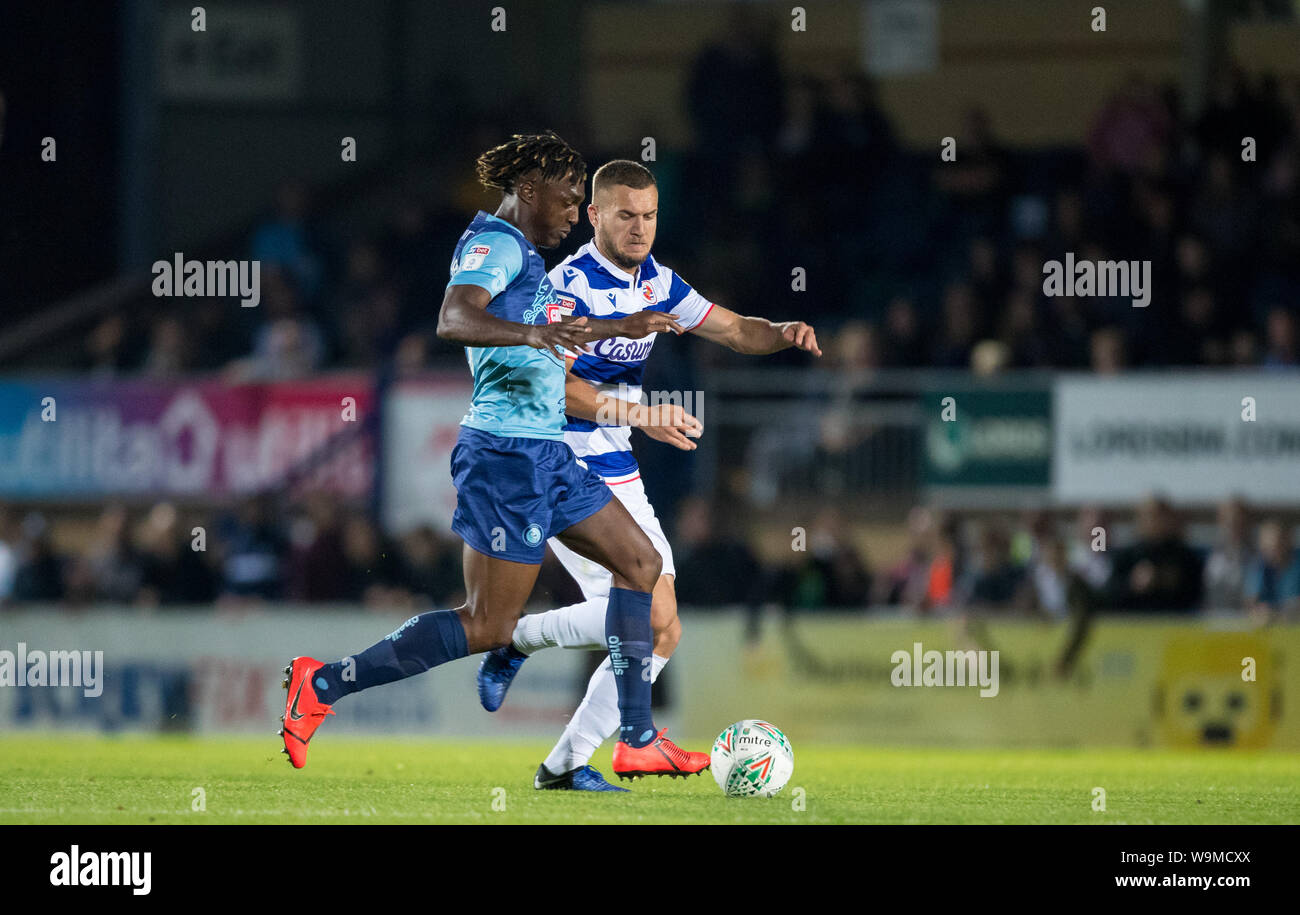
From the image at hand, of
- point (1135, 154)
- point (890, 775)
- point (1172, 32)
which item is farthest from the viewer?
point (1172, 32)

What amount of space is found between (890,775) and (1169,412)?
6750mm

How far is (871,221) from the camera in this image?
1873 centimetres

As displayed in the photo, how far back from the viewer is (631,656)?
777cm

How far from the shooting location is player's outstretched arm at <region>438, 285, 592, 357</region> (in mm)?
7090

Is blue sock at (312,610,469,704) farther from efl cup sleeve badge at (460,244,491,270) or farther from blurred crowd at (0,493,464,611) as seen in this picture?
blurred crowd at (0,493,464,611)

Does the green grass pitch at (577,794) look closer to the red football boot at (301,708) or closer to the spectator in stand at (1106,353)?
the red football boot at (301,708)

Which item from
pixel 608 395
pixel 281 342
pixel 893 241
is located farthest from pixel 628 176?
pixel 893 241

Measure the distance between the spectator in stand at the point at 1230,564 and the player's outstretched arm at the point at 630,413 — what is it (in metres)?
7.48

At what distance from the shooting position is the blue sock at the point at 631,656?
7.75 m

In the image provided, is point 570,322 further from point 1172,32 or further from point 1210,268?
point 1172,32

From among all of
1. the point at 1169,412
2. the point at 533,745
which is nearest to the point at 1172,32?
the point at 1169,412

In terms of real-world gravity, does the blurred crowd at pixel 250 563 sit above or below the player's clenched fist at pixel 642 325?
below

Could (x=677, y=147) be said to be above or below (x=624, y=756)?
above

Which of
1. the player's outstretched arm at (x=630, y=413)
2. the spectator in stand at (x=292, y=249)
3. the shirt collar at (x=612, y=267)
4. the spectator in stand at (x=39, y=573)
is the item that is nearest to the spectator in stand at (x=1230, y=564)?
the player's outstretched arm at (x=630, y=413)
